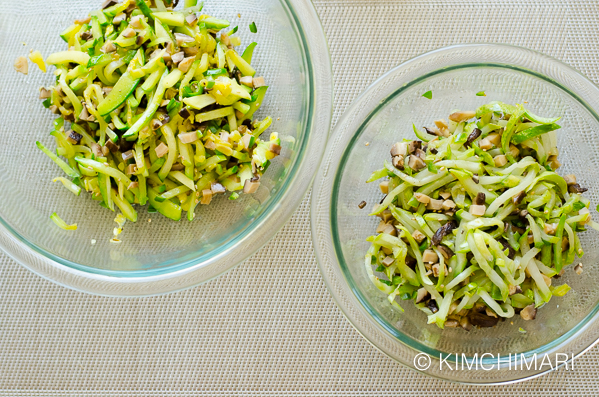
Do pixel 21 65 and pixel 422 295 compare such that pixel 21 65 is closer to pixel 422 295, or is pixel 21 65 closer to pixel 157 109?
pixel 157 109

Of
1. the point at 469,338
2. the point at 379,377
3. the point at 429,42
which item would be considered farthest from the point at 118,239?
the point at 429,42

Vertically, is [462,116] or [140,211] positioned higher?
[462,116]

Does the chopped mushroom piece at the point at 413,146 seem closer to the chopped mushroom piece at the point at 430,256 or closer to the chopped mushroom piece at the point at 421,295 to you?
the chopped mushroom piece at the point at 430,256

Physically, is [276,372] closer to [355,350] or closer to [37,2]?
[355,350]

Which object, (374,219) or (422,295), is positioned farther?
(374,219)

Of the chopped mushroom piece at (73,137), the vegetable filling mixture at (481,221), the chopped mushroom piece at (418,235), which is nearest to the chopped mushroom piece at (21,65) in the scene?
the chopped mushroom piece at (73,137)

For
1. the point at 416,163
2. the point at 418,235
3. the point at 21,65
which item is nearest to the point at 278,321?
the point at 418,235
